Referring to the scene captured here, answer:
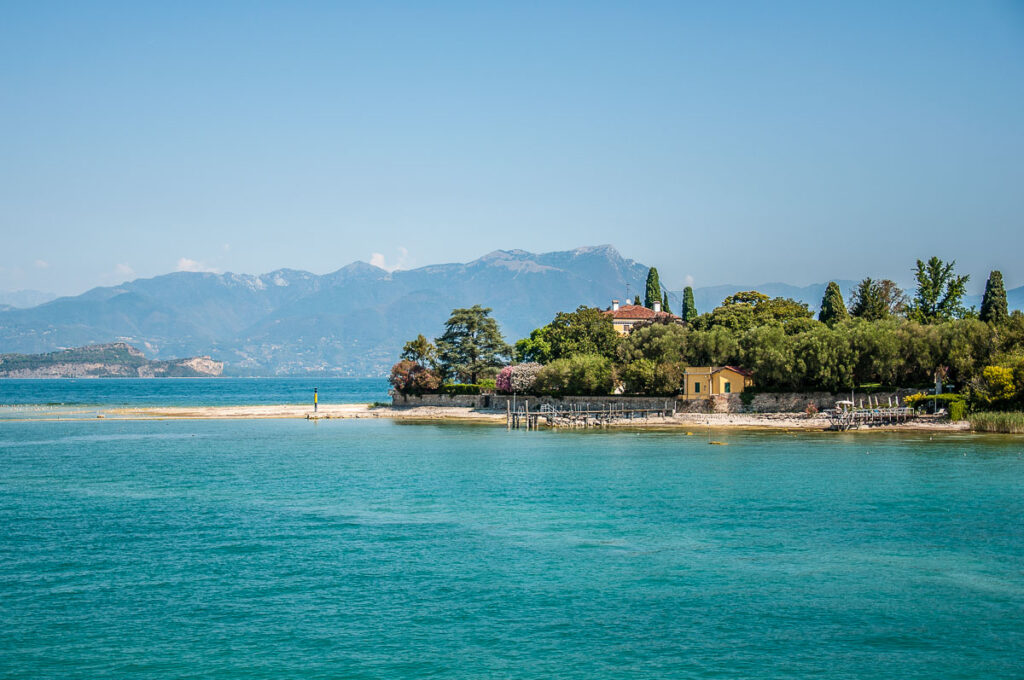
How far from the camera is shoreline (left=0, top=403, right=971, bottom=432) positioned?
64438mm

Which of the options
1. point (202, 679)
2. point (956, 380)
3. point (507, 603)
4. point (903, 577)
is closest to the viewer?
point (202, 679)

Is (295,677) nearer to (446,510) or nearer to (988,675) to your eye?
(988,675)

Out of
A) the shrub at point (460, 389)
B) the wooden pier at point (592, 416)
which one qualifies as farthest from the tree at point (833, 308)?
the shrub at point (460, 389)

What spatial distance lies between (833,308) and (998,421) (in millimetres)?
27649

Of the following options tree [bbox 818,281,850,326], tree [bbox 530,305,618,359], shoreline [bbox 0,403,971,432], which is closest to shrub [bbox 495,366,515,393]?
shoreline [bbox 0,403,971,432]

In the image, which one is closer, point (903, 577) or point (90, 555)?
point (903, 577)

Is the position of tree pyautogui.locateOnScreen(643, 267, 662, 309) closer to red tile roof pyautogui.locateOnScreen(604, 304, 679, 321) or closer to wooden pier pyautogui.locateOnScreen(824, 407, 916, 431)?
red tile roof pyautogui.locateOnScreen(604, 304, 679, 321)

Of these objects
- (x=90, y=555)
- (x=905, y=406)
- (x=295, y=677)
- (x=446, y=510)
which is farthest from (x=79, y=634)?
(x=905, y=406)

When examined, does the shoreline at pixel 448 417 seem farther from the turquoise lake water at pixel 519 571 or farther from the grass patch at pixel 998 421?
the turquoise lake water at pixel 519 571

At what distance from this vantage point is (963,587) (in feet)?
73.5

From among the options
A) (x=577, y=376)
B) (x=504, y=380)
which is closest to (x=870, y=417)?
(x=577, y=376)

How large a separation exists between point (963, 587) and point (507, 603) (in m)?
12.0

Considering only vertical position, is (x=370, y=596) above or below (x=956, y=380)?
below

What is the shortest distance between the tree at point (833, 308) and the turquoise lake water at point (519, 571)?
3805 cm
